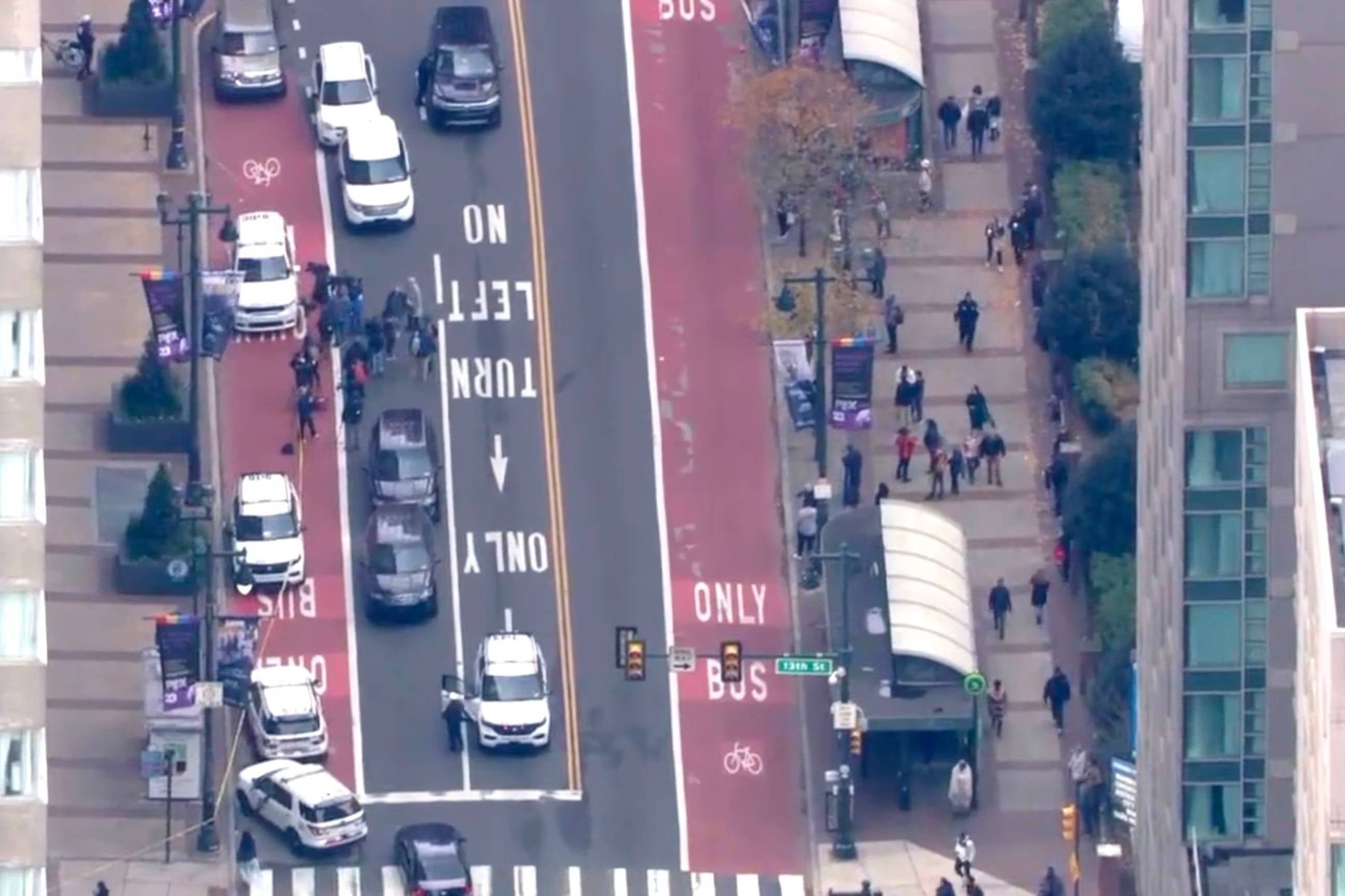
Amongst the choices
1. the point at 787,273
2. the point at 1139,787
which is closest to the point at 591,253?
the point at 787,273

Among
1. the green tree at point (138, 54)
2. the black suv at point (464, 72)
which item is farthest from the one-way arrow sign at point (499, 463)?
the green tree at point (138, 54)

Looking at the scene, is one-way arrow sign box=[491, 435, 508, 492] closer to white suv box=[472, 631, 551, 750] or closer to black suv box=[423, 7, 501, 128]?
white suv box=[472, 631, 551, 750]

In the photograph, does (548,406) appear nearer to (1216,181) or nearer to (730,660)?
(730,660)

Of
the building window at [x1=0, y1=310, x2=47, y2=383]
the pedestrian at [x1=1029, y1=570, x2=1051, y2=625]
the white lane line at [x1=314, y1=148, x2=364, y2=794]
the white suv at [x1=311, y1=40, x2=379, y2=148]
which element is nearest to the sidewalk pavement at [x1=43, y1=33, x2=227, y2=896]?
the white lane line at [x1=314, y1=148, x2=364, y2=794]

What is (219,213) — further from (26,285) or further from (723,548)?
(26,285)

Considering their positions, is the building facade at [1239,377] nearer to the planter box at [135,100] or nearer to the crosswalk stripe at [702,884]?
the crosswalk stripe at [702,884]
